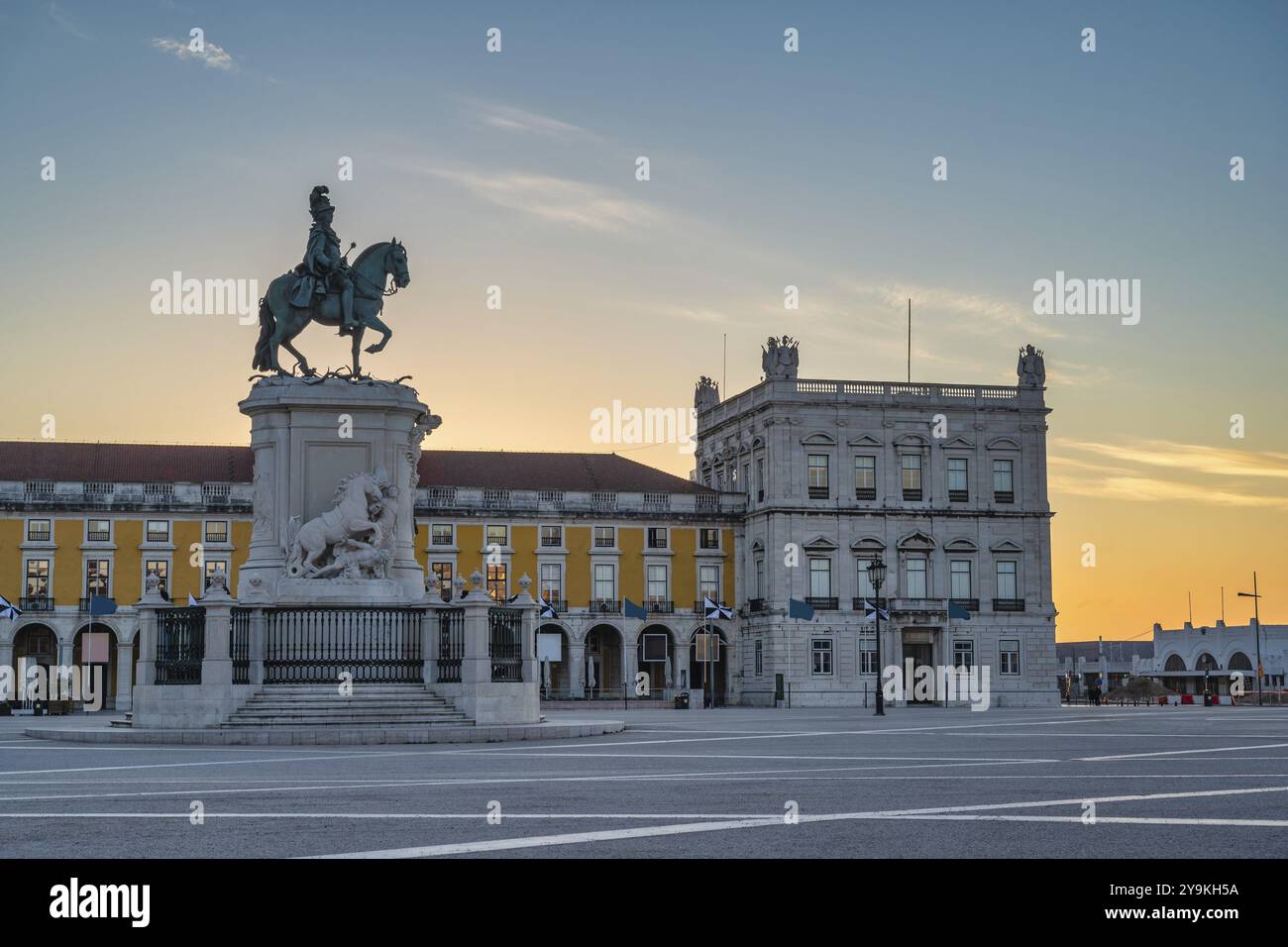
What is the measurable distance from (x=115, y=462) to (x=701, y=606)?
2551 centimetres

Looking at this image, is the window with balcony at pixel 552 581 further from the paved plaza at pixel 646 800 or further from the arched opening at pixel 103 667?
the paved plaza at pixel 646 800

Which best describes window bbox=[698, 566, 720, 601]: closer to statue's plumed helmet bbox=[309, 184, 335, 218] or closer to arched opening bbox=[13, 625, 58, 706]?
arched opening bbox=[13, 625, 58, 706]

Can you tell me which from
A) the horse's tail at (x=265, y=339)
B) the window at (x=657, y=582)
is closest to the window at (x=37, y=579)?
the window at (x=657, y=582)

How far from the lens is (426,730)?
2394 centimetres

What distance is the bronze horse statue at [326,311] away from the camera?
2852cm

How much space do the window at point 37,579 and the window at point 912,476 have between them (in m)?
35.7

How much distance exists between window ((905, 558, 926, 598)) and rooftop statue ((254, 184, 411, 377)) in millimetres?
47927

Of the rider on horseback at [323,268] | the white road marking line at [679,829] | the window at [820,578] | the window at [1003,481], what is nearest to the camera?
the white road marking line at [679,829]

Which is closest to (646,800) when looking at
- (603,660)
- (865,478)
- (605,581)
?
(605,581)

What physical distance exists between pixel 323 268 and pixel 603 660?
48801mm

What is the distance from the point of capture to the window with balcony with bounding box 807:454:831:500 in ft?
239

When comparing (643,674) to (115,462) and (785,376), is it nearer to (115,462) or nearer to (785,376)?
(785,376)

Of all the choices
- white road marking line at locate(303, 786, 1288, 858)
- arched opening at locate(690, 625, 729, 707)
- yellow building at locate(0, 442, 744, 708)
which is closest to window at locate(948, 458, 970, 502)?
yellow building at locate(0, 442, 744, 708)
